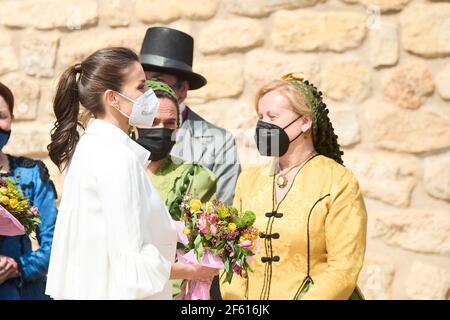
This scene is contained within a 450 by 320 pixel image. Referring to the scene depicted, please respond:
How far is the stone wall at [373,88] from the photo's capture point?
5551 millimetres

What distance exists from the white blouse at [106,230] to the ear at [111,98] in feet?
0.50

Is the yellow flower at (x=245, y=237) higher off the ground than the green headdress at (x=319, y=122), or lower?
lower

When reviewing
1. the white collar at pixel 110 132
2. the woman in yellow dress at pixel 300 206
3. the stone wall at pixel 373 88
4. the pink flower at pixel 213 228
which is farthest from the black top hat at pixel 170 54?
the white collar at pixel 110 132

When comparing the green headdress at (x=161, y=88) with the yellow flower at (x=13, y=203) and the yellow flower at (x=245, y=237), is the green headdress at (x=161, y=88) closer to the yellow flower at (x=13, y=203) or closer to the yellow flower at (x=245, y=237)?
the yellow flower at (x=13, y=203)

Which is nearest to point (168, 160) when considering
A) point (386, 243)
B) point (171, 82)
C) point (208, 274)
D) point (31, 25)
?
point (171, 82)

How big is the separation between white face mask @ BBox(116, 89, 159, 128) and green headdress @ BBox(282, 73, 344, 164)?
0.90 metres

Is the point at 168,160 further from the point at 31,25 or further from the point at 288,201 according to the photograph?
the point at 31,25

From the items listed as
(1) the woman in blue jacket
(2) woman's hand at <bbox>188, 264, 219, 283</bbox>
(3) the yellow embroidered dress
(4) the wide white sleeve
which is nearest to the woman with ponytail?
Result: (4) the wide white sleeve

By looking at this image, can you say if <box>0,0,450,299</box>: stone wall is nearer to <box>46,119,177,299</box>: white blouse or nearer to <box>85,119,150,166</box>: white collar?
<box>85,119,150,166</box>: white collar

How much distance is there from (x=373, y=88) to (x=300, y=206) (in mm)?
1896

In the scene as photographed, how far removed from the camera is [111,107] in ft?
11.0

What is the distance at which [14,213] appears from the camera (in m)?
4.27

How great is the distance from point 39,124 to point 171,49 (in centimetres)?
147

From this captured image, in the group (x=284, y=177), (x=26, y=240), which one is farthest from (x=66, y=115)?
(x=26, y=240)
